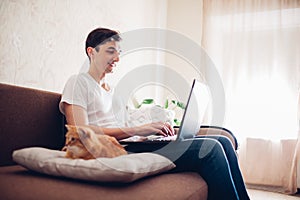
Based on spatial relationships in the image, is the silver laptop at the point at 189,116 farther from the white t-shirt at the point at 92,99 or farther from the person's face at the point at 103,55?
the person's face at the point at 103,55

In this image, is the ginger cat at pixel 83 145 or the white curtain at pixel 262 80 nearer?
the ginger cat at pixel 83 145

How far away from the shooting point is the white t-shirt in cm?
127

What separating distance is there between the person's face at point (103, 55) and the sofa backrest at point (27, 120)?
246mm

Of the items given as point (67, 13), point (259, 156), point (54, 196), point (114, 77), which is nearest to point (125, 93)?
point (114, 77)

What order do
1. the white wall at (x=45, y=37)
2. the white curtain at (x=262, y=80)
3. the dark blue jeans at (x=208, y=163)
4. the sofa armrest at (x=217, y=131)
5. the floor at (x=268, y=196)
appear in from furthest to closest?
the white curtain at (x=262, y=80)
the floor at (x=268, y=196)
the sofa armrest at (x=217, y=131)
the white wall at (x=45, y=37)
the dark blue jeans at (x=208, y=163)

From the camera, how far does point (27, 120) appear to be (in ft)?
4.05

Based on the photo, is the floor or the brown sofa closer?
the brown sofa

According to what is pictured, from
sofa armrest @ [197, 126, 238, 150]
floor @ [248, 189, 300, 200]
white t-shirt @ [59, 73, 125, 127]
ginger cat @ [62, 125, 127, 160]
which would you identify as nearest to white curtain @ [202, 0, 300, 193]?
floor @ [248, 189, 300, 200]

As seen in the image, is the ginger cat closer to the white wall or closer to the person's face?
the person's face

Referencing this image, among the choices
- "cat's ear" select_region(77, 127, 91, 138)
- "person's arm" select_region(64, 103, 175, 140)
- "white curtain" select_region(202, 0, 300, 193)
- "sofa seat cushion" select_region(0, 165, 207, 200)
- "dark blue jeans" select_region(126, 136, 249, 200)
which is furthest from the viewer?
"white curtain" select_region(202, 0, 300, 193)

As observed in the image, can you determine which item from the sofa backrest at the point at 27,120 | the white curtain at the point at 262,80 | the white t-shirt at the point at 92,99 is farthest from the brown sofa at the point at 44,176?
the white curtain at the point at 262,80

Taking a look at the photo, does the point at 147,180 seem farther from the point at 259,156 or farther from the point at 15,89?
the point at 259,156

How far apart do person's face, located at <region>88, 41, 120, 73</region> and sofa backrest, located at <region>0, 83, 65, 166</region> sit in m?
0.25

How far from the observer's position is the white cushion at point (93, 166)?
2.63ft
